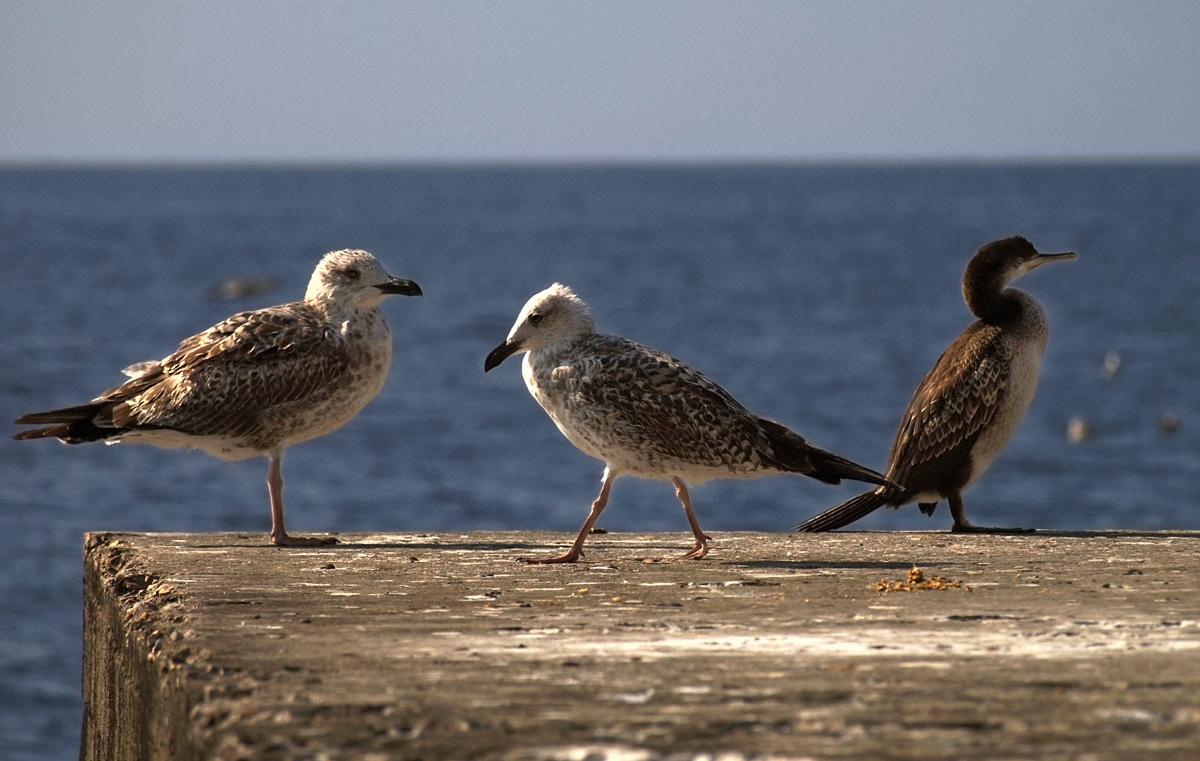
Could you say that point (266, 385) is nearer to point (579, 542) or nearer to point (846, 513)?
point (579, 542)

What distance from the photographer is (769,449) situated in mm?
7324

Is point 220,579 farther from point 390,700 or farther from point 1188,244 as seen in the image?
point 1188,244

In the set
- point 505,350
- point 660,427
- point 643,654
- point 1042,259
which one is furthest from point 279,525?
point 1042,259

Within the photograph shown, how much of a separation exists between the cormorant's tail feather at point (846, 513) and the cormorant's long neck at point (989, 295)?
1.37m

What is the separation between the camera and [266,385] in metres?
8.16

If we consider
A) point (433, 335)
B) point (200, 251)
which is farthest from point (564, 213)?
point (433, 335)

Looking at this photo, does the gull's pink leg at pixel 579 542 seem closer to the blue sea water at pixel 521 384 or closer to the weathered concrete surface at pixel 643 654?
the weathered concrete surface at pixel 643 654

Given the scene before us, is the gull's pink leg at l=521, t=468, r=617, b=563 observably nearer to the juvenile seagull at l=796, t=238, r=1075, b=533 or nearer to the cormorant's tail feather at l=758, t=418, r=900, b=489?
the cormorant's tail feather at l=758, t=418, r=900, b=489

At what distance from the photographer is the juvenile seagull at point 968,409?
9.04 m

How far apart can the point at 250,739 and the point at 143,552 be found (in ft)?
11.4

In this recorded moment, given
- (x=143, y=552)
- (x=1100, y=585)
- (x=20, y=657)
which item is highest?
(x=1100, y=585)

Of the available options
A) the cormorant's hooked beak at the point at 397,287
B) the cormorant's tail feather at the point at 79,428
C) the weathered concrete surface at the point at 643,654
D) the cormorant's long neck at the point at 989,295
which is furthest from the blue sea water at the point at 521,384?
the cormorant's tail feather at the point at 79,428

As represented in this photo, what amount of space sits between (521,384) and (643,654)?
1485 inches

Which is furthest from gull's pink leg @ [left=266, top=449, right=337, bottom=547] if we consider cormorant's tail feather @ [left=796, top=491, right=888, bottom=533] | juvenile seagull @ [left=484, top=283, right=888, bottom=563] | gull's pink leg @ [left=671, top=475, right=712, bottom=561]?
cormorant's tail feather @ [left=796, top=491, right=888, bottom=533]
